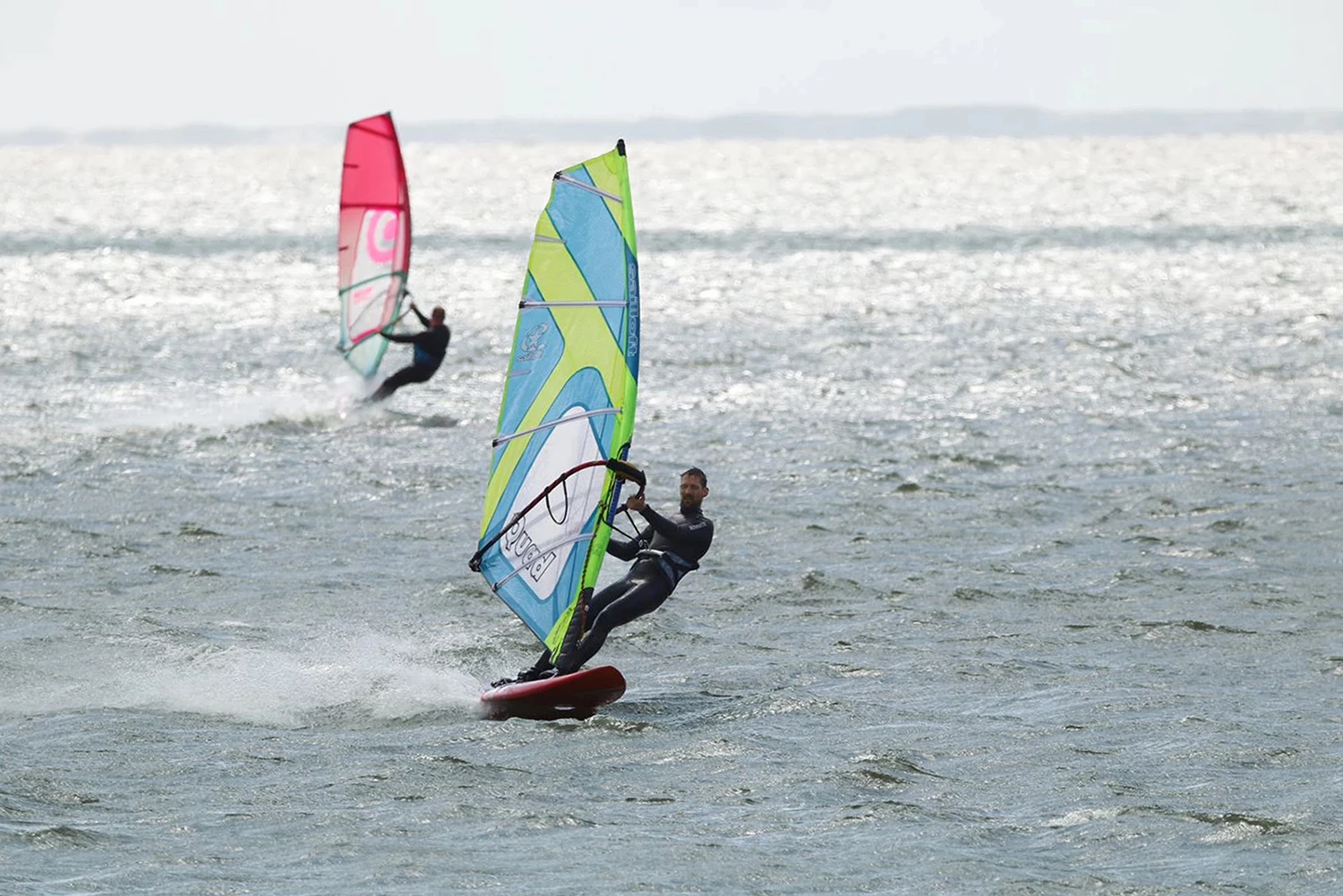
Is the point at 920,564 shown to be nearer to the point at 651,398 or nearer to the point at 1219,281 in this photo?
the point at 651,398

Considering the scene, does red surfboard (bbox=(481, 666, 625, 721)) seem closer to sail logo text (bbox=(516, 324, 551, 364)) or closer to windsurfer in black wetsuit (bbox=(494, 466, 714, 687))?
windsurfer in black wetsuit (bbox=(494, 466, 714, 687))

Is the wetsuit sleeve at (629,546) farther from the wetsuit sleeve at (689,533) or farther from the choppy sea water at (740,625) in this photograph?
the choppy sea water at (740,625)

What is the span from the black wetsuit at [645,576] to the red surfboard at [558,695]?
0.21 meters

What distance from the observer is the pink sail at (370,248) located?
930 inches

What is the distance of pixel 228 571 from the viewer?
15523 mm

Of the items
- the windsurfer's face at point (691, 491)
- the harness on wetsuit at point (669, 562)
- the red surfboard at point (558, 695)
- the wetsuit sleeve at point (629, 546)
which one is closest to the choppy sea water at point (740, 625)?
the red surfboard at point (558, 695)

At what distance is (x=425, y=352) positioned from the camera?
22.9m

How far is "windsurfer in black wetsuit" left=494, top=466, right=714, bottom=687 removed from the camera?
11672mm

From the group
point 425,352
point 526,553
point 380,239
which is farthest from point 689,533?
point 380,239

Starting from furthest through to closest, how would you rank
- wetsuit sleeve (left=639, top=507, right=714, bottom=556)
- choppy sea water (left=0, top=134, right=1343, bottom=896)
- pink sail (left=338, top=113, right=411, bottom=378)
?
pink sail (left=338, top=113, right=411, bottom=378) → wetsuit sleeve (left=639, top=507, right=714, bottom=556) → choppy sea water (left=0, top=134, right=1343, bottom=896)

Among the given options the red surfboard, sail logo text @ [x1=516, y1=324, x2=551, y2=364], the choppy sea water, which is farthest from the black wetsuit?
sail logo text @ [x1=516, y1=324, x2=551, y2=364]

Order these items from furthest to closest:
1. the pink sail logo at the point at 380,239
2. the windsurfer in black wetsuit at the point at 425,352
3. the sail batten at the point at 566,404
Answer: the pink sail logo at the point at 380,239
the windsurfer in black wetsuit at the point at 425,352
the sail batten at the point at 566,404

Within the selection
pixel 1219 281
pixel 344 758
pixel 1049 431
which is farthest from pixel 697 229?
pixel 344 758

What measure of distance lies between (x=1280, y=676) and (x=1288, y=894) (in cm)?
386
